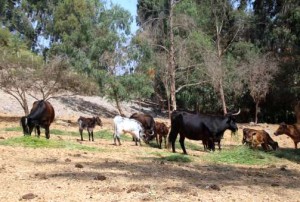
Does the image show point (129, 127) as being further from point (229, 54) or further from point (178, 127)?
point (229, 54)

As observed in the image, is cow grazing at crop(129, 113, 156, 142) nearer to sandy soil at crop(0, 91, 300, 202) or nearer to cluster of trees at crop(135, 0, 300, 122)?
sandy soil at crop(0, 91, 300, 202)

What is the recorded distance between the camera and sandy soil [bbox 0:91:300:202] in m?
7.45

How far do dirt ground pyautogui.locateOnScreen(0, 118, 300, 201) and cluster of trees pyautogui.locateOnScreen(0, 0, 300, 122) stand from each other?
1681cm

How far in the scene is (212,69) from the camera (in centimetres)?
3572

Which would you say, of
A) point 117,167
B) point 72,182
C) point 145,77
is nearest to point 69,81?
point 145,77

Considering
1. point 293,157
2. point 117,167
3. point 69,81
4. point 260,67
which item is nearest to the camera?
point 117,167

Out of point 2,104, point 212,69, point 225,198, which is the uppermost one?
point 212,69

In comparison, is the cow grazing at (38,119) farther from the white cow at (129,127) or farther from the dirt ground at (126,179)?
the dirt ground at (126,179)

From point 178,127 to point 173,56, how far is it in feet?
49.2

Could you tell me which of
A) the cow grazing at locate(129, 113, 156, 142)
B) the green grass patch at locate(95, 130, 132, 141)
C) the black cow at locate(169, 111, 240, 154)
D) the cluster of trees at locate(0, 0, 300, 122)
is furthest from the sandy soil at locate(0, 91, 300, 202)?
the cluster of trees at locate(0, 0, 300, 122)

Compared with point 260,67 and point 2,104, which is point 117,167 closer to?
point 2,104

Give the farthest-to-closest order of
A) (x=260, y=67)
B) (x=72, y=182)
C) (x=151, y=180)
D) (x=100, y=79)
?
(x=260, y=67) → (x=100, y=79) → (x=151, y=180) → (x=72, y=182)

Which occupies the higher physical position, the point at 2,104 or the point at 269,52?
the point at 269,52

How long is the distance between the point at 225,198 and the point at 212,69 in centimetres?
2852
